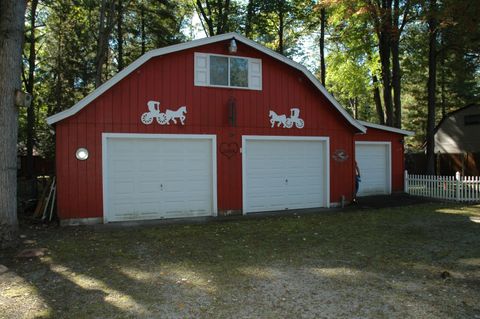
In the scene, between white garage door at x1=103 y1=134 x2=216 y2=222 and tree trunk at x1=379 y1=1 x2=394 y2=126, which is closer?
white garage door at x1=103 y1=134 x2=216 y2=222

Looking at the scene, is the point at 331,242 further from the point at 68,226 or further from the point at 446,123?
the point at 446,123

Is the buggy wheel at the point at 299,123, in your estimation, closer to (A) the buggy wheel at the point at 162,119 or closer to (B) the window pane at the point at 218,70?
(B) the window pane at the point at 218,70

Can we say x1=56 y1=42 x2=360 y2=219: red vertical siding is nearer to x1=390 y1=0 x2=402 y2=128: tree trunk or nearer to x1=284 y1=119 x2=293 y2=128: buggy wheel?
x1=284 y1=119 x2=293 y2=128: buggy wheel

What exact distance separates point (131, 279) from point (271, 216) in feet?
20.2

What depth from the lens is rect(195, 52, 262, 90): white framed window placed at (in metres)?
10.9

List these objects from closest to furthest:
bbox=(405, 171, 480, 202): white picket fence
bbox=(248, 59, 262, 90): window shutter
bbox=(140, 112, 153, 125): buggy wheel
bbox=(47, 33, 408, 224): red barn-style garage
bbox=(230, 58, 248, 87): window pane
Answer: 1. bbox=(47, 33, 408, 224): red barn-style garage
2. bbox=(140, 112, 153, 125): buggy wheel
3. bbox=(230, 58, 248, 87): window pane
4. bbox=(248, 59, 262, 90): window shutter
5. bbox=(405, 171, 480, 202): white picket fence

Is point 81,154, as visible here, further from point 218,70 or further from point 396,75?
point 396,75

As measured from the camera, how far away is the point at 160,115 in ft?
34.3

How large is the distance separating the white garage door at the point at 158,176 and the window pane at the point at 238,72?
178cm

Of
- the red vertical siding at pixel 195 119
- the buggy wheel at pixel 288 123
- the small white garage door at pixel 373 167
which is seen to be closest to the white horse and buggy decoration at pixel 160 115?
the red vertical siding at pixel 195 119

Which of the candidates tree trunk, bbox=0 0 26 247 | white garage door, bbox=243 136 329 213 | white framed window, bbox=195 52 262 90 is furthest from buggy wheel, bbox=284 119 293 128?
tree trunk, bbox=0 0 26 247

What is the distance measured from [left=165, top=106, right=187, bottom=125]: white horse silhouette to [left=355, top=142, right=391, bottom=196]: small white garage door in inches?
303

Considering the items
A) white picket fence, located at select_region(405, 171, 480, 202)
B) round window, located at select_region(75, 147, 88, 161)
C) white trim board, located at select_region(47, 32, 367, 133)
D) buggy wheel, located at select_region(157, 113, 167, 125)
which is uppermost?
white trim board, located at select_region(47, 32, 367, 133)

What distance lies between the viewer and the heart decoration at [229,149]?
1116 cm
